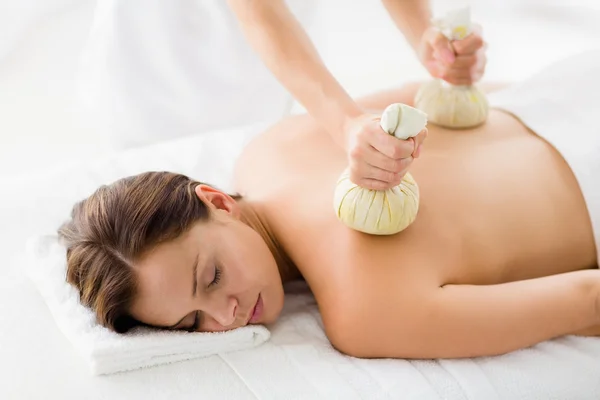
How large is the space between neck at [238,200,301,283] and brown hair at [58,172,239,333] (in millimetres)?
148

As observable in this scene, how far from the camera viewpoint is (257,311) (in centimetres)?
127

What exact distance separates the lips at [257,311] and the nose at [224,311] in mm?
46

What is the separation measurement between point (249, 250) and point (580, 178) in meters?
0.63

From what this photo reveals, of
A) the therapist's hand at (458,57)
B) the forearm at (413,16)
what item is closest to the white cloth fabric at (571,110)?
the therapist's hand at (458,57)

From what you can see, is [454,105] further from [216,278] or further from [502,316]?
[216,278]

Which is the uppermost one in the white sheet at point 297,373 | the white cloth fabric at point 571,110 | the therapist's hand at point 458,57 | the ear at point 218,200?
the therapist's hand at point 458,57

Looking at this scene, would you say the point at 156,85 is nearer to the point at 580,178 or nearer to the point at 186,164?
the point at 186,164

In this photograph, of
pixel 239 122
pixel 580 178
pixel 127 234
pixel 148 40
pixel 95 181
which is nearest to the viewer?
pixel 127 234

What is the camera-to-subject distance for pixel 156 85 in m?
1.95

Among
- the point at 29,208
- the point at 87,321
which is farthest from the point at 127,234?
the point at 29,208

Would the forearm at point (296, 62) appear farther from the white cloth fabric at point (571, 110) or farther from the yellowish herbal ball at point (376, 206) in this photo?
the white cloth fabric at point (571, 110)

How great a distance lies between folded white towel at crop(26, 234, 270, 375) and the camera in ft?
3.84

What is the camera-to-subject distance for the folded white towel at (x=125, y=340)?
3.84ft

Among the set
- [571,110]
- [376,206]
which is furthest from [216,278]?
[571,110]
